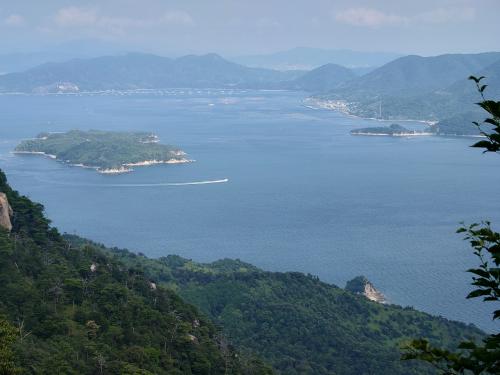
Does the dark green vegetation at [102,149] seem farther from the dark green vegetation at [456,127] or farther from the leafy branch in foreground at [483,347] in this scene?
the leafy branch in foreground at [483,347]

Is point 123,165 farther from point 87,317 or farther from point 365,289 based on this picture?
point 87,317

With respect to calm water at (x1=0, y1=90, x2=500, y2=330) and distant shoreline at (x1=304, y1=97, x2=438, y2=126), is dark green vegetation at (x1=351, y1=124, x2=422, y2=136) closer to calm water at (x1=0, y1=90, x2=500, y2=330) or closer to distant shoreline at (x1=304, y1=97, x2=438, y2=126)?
calm water at (x1=0, y1=90, x2=500, y2=330)

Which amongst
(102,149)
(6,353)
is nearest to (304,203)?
(102,149)

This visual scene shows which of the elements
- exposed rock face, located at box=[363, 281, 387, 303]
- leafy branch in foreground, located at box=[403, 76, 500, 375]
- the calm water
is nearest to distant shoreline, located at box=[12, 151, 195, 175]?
the calm water

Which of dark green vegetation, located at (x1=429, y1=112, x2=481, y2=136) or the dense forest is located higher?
dark green vegetation, located at (x1=429, y1=112, x2=481, y2=136)

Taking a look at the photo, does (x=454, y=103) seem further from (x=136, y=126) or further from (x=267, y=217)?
(x=267, y=217)

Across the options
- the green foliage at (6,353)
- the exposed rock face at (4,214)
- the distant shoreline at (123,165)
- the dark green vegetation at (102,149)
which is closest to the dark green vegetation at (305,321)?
the exposed rock face at (4,214)

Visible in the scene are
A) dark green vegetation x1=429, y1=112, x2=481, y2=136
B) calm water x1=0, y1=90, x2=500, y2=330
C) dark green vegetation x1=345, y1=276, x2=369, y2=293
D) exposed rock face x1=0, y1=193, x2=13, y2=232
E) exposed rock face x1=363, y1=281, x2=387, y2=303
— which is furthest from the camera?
dark green vegetation x1=429, y1=112, x2=481, y2=136

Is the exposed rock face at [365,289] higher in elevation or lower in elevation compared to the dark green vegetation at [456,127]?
lower
